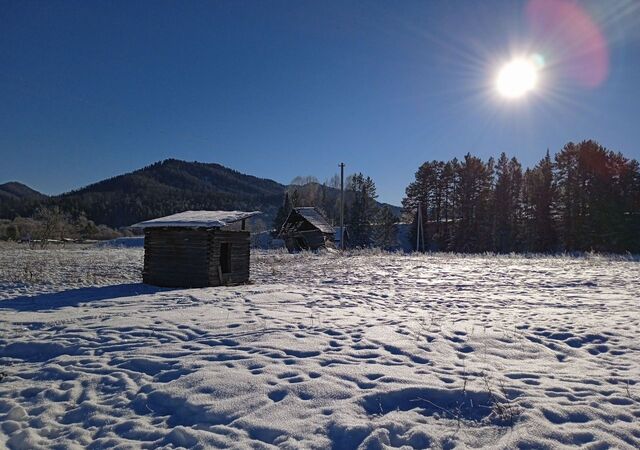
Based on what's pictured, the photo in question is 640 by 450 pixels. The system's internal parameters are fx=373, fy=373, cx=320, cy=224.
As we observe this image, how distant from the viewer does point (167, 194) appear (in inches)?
4924

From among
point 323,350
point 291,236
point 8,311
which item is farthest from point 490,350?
point 291,236

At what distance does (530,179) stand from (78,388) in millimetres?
52846

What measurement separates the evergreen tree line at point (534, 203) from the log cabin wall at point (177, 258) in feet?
133

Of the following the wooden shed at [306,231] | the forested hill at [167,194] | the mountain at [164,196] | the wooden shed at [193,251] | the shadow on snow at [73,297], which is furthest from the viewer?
the forested hill at [167,194]

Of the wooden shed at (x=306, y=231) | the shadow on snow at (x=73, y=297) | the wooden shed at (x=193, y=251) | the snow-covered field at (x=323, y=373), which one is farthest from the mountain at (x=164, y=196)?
the snow-covered field at (x=323, y=373)

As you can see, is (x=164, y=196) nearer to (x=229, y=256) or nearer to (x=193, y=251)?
(x=229, y=256)

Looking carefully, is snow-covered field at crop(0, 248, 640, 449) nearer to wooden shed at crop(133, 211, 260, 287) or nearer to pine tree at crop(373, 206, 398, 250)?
wooden shed at crop(133, 211, 260, 287)

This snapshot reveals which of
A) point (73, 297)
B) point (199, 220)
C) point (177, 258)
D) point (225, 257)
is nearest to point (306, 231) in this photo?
point (225, 257)

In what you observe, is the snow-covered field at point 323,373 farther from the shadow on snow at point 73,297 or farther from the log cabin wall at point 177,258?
the log cabin wall at point 177,258

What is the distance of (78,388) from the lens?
15.6ft

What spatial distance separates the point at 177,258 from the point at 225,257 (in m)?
1.88

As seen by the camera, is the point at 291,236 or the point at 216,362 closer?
the point at 216,362

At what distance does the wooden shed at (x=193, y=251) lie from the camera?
13758 mm

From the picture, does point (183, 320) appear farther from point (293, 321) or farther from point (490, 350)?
point (490, 350)
